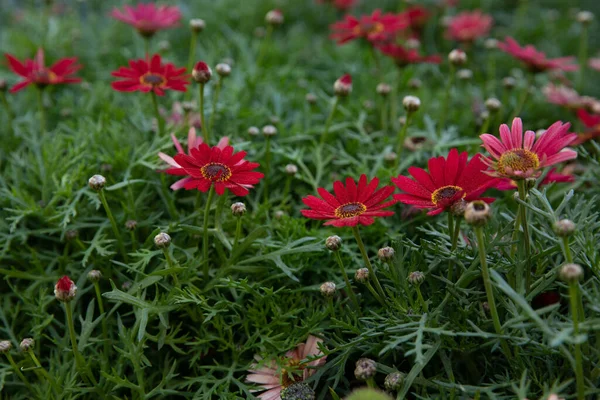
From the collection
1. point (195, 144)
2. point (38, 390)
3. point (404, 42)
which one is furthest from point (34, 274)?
point (404, 42)

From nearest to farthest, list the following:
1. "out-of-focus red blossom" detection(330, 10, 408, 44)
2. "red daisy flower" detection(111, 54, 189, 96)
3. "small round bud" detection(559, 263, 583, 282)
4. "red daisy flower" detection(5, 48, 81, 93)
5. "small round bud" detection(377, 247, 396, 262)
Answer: "small round bud" detection(559, 263, 583, 282)
"small round bud" detection(377, 247, 396, 262)
"red daisy flower" detection(111, 54, 189, 96)
"red daisy flower" detection(5, 48, 81, 93)
"out-of-focus red blossom" detection(330, 10, 408, 44)

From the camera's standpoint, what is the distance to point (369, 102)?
2004mm

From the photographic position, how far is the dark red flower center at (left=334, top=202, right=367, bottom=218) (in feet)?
3.74

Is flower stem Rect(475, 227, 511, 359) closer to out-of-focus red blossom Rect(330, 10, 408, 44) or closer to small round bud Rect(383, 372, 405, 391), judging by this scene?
small round bud Rect(383, 372, 405, 391)

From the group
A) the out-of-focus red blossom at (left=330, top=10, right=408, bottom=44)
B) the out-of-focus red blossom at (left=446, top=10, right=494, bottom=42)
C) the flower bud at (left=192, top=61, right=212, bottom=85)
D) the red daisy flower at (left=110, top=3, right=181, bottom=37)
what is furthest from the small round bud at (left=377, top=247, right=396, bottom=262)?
the out-of-focus red blossom at (left=446, top=10, right=494, bottom=42)

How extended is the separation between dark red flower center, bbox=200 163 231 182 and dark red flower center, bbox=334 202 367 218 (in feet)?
0.72

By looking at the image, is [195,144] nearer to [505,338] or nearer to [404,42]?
[505,338]

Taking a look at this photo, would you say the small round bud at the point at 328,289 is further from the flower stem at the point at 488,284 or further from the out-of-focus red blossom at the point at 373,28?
the out-of-focus red blossom at the point at 373,28

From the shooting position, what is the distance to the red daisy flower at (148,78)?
4.57ft

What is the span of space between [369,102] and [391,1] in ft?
3.92

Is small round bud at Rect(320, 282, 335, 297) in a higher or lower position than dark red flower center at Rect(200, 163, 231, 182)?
lower

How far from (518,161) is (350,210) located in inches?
12.2

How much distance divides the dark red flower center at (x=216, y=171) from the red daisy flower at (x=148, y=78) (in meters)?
0.32

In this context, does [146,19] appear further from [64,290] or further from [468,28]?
[468,28]
